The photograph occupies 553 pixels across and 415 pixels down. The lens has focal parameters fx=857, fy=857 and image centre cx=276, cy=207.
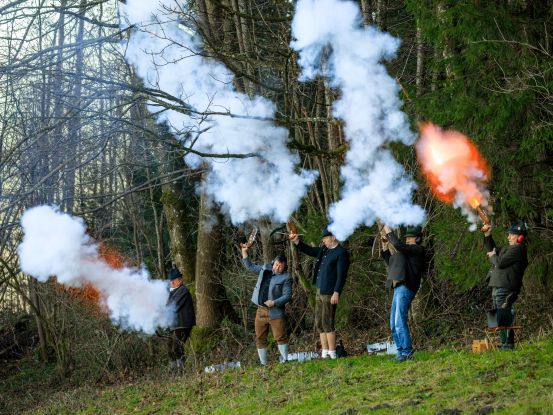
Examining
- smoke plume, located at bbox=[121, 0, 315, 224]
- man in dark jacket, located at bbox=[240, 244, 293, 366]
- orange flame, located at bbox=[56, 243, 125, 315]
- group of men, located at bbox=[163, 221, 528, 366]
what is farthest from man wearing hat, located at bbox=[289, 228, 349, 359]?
orange flame, located at bbox=[56, 243, 125, 315]

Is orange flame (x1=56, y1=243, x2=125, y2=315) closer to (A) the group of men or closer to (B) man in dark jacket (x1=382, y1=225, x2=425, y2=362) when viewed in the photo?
(A) the group of men

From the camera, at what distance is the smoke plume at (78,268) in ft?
56.4

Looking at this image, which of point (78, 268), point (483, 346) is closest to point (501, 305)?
point (483, 346)

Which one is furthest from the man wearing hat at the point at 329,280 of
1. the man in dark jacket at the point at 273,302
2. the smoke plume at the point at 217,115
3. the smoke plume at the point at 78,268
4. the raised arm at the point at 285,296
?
the smoke plume at the point at 78,268

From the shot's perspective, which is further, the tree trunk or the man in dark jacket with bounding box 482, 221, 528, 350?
the tree trunk

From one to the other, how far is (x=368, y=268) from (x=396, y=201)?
443cm

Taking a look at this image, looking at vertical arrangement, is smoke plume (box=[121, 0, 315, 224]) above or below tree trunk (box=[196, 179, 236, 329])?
above

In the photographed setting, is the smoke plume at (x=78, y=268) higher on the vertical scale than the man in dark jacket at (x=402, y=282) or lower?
higher

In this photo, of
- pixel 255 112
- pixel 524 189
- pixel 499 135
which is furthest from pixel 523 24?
pixel 255 112

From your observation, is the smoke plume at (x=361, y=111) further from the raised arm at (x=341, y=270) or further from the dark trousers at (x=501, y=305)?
the dark trousers at (x=501, y=305)

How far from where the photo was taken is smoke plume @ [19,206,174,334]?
1720 cm

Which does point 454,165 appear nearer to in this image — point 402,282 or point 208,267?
point 402,282

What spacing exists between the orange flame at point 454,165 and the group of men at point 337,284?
1.02 metres

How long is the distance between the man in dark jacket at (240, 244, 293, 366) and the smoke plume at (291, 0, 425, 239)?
1.24 m
